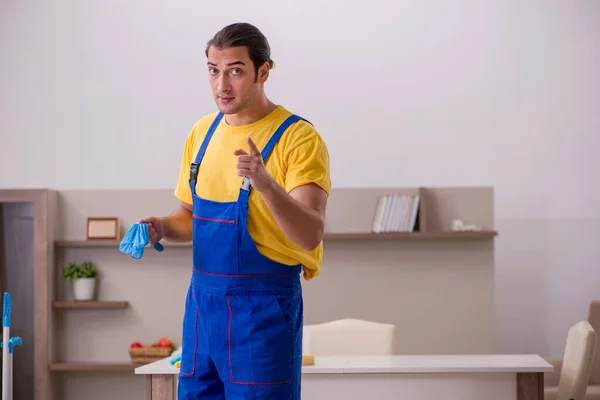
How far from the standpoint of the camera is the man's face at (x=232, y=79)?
191 centimetres

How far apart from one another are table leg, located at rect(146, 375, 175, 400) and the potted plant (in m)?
2.34

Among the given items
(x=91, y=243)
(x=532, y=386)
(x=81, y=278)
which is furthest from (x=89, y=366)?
(x=532, y=386)

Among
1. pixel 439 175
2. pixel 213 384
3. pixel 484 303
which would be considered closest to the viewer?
pixel 213 384

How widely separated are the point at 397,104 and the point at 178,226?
4.01 meters

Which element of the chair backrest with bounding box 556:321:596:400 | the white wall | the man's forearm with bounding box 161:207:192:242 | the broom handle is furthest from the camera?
the white wall

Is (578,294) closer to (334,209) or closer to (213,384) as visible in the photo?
(334,209)

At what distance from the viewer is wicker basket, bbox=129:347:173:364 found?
545cm

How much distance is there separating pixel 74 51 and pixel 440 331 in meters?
3.10

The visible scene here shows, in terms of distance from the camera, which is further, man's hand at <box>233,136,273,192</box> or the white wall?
the white wall

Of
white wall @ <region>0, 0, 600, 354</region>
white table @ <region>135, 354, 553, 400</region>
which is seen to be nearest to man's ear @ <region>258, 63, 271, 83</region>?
white table @ <region>135, 354, 553, 400</region>

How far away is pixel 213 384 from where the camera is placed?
1.91 meters

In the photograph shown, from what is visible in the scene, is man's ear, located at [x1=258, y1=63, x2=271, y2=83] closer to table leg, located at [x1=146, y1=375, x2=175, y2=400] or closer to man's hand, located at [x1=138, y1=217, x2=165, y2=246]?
man's hand, located at [x1=138, y1=217, x2=165, y2=246]

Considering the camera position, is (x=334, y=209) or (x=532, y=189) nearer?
(x=334, y=209)

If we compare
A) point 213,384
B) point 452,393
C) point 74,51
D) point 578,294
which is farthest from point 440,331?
point 213,384
